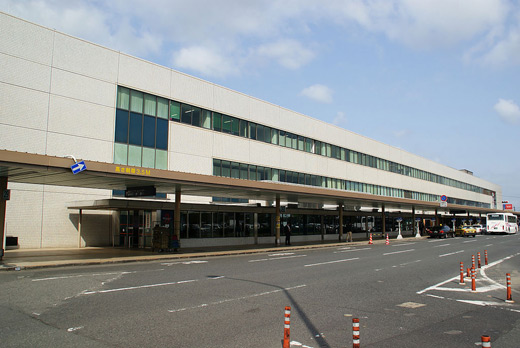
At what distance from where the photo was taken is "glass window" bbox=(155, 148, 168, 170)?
30797 mm

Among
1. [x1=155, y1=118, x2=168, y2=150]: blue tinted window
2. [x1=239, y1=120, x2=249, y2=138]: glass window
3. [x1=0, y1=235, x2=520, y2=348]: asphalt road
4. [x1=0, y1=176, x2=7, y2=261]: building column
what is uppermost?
[x1=239, y1=120, x2=249, y2=138]: glass window

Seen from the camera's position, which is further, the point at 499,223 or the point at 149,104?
the point at 499,223

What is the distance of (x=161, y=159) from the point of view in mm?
31078

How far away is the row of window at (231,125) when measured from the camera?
99.6ft

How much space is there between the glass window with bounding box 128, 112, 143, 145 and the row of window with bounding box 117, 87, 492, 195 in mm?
497

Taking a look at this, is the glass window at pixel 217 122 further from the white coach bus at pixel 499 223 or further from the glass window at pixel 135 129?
the white coach bus at pixel 499 223

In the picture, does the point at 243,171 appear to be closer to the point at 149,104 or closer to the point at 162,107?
the point at 162,107

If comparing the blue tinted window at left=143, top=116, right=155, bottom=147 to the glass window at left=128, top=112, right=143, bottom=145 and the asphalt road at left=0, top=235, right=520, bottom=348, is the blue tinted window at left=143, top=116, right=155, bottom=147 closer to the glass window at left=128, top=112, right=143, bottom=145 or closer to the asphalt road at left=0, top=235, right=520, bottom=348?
the glass window at left=128, top=112, right=143, bottom=145

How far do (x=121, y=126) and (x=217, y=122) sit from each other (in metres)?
9.08

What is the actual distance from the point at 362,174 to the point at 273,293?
1892 inches

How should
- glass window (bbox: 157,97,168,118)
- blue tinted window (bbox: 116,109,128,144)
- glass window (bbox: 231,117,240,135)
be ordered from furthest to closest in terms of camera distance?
glass window (bbox: 231,117,240,135), glass window (bbox: 157,97,168,118), blue tinted window (bbox: 116,109,128,144)

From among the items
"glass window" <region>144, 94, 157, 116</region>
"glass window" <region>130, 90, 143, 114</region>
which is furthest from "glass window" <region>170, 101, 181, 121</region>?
"glass window" <region>130, 90, 143, 114</region>

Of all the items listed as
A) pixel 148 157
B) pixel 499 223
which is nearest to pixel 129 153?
pixel 148 157

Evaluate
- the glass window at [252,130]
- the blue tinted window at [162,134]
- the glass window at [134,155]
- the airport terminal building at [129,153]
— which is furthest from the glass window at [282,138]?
the glass window at [134,155]
